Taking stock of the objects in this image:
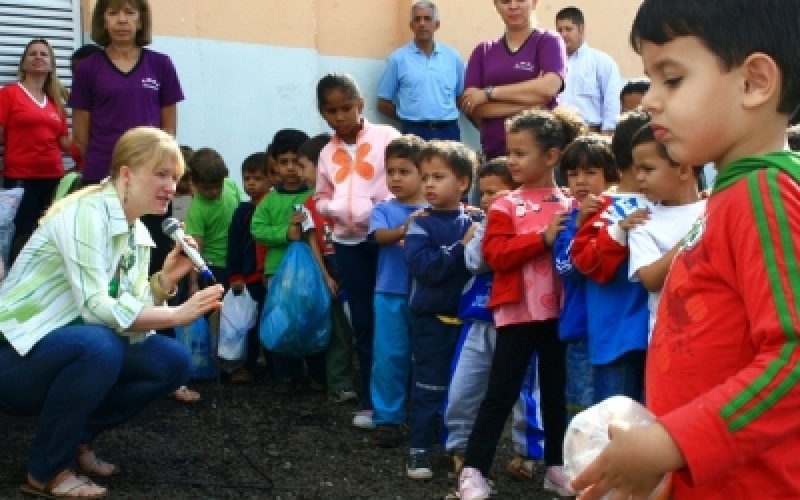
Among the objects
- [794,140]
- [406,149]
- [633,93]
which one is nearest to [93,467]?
[406,149]

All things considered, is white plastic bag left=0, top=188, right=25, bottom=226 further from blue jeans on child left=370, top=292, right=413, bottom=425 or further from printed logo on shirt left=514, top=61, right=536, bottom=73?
printed logo on shirt left=514, top=61, right=536, bottom=73

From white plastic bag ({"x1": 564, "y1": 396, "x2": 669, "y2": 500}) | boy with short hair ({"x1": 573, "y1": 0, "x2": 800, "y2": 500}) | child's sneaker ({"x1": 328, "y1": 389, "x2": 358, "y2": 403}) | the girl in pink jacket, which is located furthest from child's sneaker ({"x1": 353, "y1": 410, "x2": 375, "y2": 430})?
boy with short hair ({"x1": 573, "y1": 0, "x2": 800, "y2": 500})

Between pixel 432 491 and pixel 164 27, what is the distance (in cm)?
461

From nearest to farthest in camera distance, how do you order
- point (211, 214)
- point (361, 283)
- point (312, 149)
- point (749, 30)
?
point (749, 30), point (361, 283), point (312, 149), point (211, 214)

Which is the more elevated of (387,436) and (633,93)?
(633,93)

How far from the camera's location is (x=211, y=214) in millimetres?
7141

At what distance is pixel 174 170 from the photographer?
194 inches

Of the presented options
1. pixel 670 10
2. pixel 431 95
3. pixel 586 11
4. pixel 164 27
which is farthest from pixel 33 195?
pixel 670 10

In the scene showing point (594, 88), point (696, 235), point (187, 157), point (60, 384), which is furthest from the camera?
point (594, 88)

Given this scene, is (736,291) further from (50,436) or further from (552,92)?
(552,92)

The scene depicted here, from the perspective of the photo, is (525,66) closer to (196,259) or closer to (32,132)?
(196,259)

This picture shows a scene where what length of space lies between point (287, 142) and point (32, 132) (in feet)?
6.96

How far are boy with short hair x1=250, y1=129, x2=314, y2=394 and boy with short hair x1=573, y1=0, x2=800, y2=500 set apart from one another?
464 centimetres

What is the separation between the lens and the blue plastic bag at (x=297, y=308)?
6.30 metres
